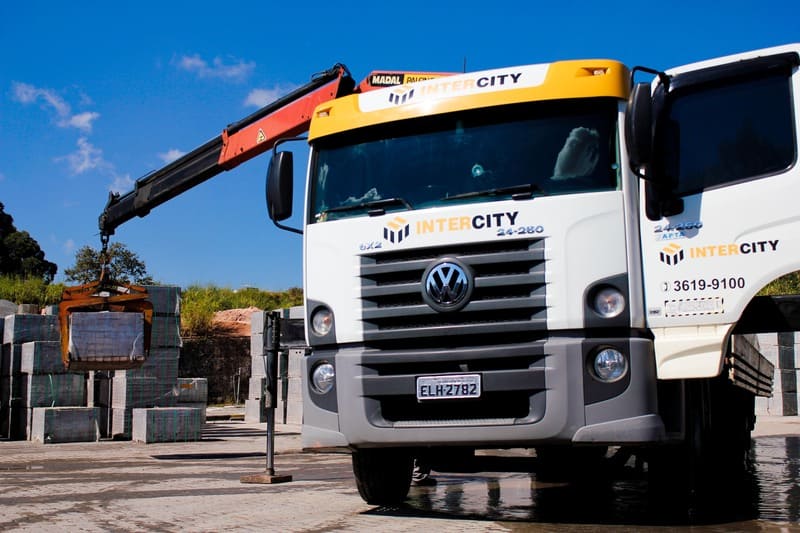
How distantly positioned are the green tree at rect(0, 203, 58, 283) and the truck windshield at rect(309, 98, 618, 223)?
2163 inches

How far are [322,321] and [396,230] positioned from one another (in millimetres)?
925

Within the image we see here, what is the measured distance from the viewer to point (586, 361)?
5.87 m

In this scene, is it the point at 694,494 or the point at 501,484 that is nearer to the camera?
the point at 694,494

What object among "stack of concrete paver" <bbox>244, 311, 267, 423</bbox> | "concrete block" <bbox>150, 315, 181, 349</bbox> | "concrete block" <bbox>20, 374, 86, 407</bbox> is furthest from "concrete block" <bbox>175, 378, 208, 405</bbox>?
"stack of concrete paver" <bbox>244, 311, 267, 423</bbox>

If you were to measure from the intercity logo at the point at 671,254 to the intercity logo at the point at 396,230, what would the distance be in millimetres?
1739

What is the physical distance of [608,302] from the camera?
5.96 m

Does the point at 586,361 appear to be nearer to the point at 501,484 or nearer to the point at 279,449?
the point at 501,484

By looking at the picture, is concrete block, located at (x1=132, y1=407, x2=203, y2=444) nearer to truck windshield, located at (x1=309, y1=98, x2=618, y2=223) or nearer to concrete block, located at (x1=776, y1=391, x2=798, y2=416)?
truck windshield, located at (x1=309, y1=98, x2=618, y2=223)

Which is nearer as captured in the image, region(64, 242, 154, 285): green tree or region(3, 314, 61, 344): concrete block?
region(3, 314, 61, 344): concrete block

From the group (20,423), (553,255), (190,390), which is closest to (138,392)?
(190,390)

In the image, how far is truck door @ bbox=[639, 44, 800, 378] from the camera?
584 centimetres

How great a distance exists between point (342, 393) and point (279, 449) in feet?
27.9

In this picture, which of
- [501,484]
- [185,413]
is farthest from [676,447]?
[185,413]

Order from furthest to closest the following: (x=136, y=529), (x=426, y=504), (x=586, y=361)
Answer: (x=426, y=504) → (x=136, y=529) → (x=586, y=361)
